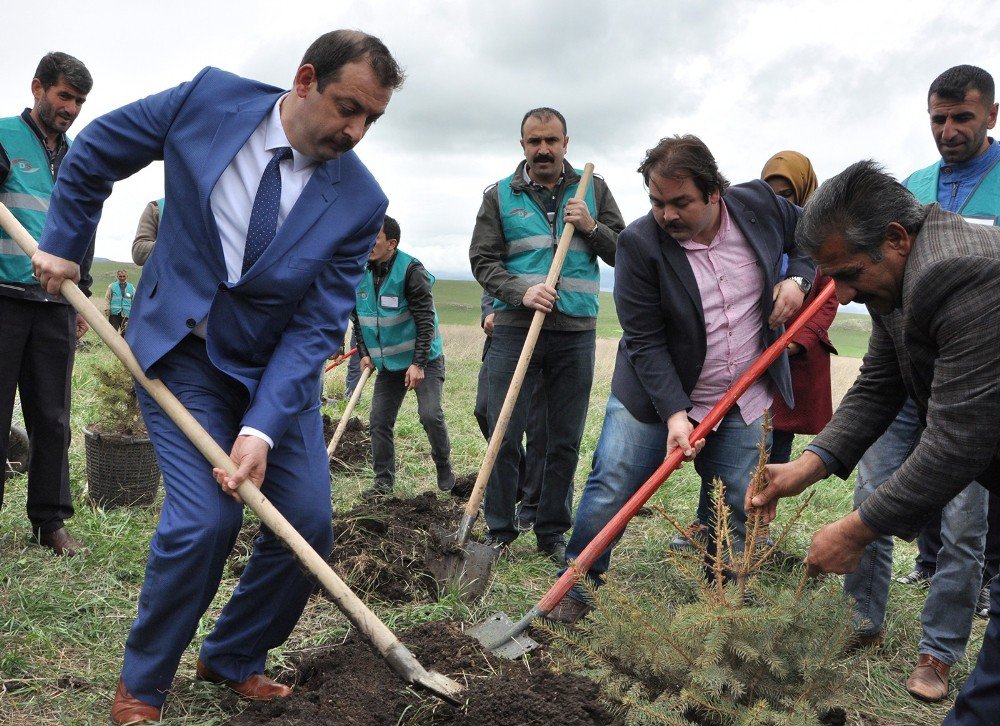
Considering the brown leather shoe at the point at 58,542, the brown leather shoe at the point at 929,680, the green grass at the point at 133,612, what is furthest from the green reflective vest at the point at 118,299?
the brown leather shoe at the point at 929,680

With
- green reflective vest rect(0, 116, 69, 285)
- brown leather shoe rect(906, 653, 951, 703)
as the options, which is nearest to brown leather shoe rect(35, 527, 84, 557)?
green reflective vest rect(0, 116, 69, 285)

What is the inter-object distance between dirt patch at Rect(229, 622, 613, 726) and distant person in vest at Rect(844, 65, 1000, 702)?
1276mm

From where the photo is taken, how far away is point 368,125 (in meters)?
2.79

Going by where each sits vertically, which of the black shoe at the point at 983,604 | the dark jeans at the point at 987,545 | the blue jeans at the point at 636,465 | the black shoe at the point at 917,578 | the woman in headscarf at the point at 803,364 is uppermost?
the woman in headscarf at the point at 803,364

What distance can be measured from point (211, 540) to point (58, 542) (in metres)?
2.35

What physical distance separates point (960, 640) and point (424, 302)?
3906mm

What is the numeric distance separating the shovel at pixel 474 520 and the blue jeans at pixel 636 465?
65cm

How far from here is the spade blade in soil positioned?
13.2 feet

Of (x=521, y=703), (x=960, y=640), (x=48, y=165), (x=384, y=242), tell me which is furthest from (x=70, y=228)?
(x=960, y=640)

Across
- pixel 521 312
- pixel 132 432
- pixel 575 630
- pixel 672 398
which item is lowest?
pixel 575 630

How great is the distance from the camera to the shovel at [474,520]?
4.09 metres

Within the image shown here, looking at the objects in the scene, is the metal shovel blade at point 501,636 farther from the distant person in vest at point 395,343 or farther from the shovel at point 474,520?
the distant person in vest at point 395,343

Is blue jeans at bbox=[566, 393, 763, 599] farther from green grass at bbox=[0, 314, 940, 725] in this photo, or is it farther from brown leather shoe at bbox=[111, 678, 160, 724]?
brown leather shoe at bbox=[111, 678, 160, 724]

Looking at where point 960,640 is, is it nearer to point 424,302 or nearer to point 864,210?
point 864,210
